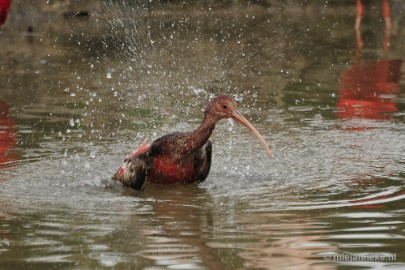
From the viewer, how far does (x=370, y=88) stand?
1277 centimetres

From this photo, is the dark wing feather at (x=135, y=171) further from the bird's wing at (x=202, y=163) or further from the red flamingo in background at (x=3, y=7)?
the red flamingo in background at (x=3, y=7)

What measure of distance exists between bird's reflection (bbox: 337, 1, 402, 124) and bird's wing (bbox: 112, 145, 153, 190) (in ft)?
11.5

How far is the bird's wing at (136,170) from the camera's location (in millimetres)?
7891

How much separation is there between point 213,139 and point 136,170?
7.02 ft

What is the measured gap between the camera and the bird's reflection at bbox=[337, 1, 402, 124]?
11.3 meters

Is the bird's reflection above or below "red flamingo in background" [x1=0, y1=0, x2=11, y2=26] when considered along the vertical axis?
below

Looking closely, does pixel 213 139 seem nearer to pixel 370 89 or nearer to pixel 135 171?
pixel 135 171

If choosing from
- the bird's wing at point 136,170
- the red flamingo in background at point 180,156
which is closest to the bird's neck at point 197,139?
the red flamingo in background at point 180,156

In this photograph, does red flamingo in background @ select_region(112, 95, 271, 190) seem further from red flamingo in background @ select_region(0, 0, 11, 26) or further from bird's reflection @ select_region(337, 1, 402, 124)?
red flamingo in background @ select_region(0, 0, 11, 26)

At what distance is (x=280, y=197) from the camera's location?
749 centimetres

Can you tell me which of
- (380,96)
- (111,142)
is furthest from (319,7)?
(111,142)

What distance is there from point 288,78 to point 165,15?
667cm

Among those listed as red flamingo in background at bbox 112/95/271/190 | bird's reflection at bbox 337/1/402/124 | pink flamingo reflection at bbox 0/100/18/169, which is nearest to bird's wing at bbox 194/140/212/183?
red flamingo in background at bbox 112/95/271/190

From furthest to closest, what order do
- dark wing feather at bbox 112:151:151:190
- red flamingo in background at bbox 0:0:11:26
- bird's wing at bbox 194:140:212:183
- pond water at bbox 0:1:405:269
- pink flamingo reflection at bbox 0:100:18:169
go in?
1. red flamingo in background at bbox 0:0:11:26
2. pink flamingo reflection at bbox 0:100:18:169
3. bird's wing at bbox 194:140:212:183
4. dark wing feather at bbox 112:151:151:190
5. pond water at bbox 0:1:405:269
